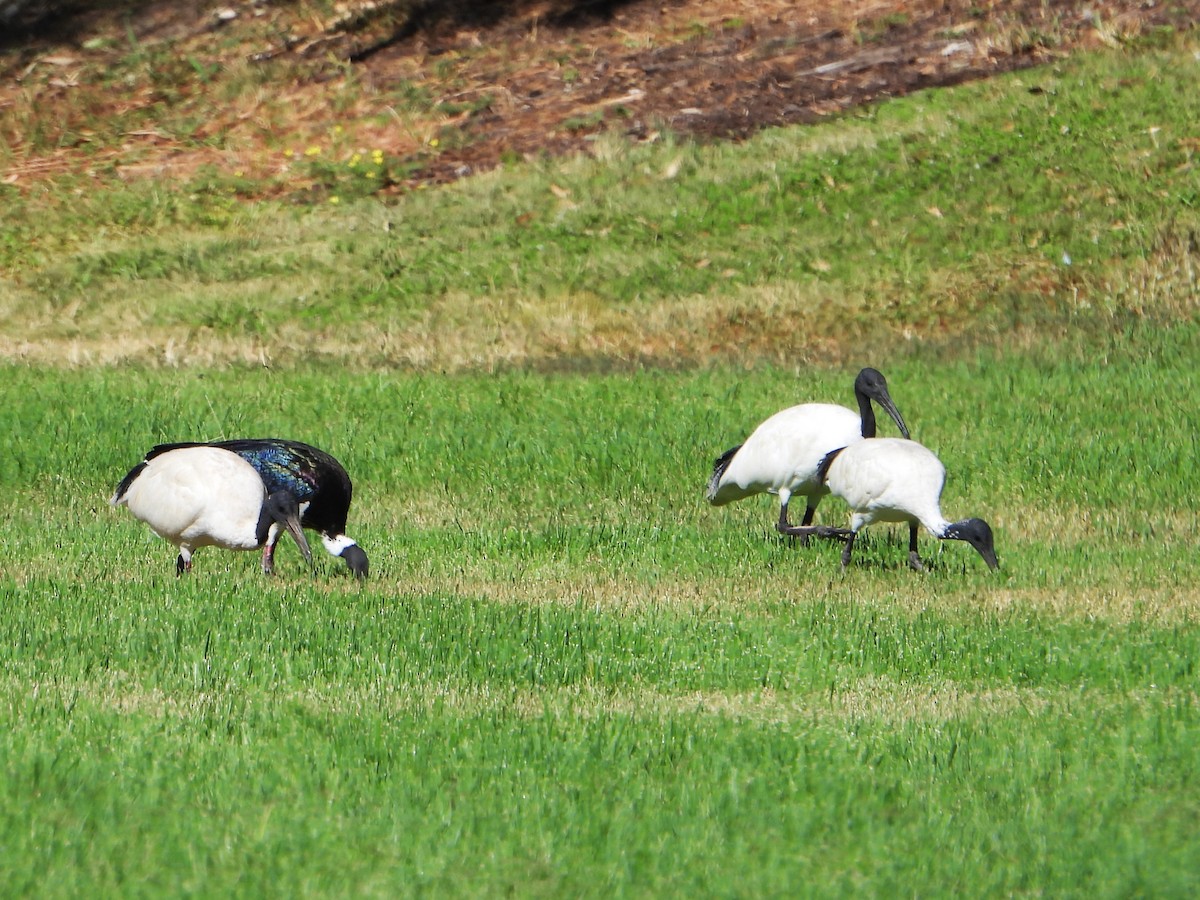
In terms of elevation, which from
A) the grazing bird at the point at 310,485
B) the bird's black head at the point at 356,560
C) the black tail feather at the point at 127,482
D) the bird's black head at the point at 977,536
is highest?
the black tail feather at the point at 127,482

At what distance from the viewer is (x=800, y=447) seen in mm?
11445

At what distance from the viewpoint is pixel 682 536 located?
1155 cm

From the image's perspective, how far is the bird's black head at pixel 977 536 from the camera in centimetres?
1020

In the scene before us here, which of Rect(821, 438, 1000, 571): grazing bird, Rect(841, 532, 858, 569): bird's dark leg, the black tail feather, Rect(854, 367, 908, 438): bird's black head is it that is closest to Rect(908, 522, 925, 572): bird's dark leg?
Rect(821, 438, 1000, 571): grazing bird

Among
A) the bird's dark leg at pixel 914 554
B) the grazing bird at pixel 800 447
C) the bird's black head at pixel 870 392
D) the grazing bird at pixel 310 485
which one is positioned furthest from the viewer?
the bird's black head at pixel 870 392

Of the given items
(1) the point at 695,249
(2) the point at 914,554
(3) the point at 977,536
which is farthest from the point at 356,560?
(1) the point at 695,249

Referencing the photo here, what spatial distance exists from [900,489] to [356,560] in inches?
126

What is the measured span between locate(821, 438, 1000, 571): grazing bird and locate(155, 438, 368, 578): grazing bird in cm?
298

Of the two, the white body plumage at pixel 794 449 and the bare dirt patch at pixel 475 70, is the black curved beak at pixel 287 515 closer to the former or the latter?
the white body plumage at pixel 794 449

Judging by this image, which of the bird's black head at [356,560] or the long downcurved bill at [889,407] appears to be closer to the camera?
the bird's black head at [356,560]

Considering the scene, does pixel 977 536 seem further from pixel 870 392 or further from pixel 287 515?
pixel 287 515

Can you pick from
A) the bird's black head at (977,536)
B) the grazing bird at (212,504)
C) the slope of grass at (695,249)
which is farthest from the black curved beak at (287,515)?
the slope of grass at (695,249)

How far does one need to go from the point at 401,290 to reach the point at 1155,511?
9676 mm

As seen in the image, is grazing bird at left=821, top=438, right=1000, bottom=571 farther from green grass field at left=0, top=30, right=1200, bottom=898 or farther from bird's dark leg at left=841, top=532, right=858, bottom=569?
green grass field at left=0, top=30, right=1200, bottom=898
